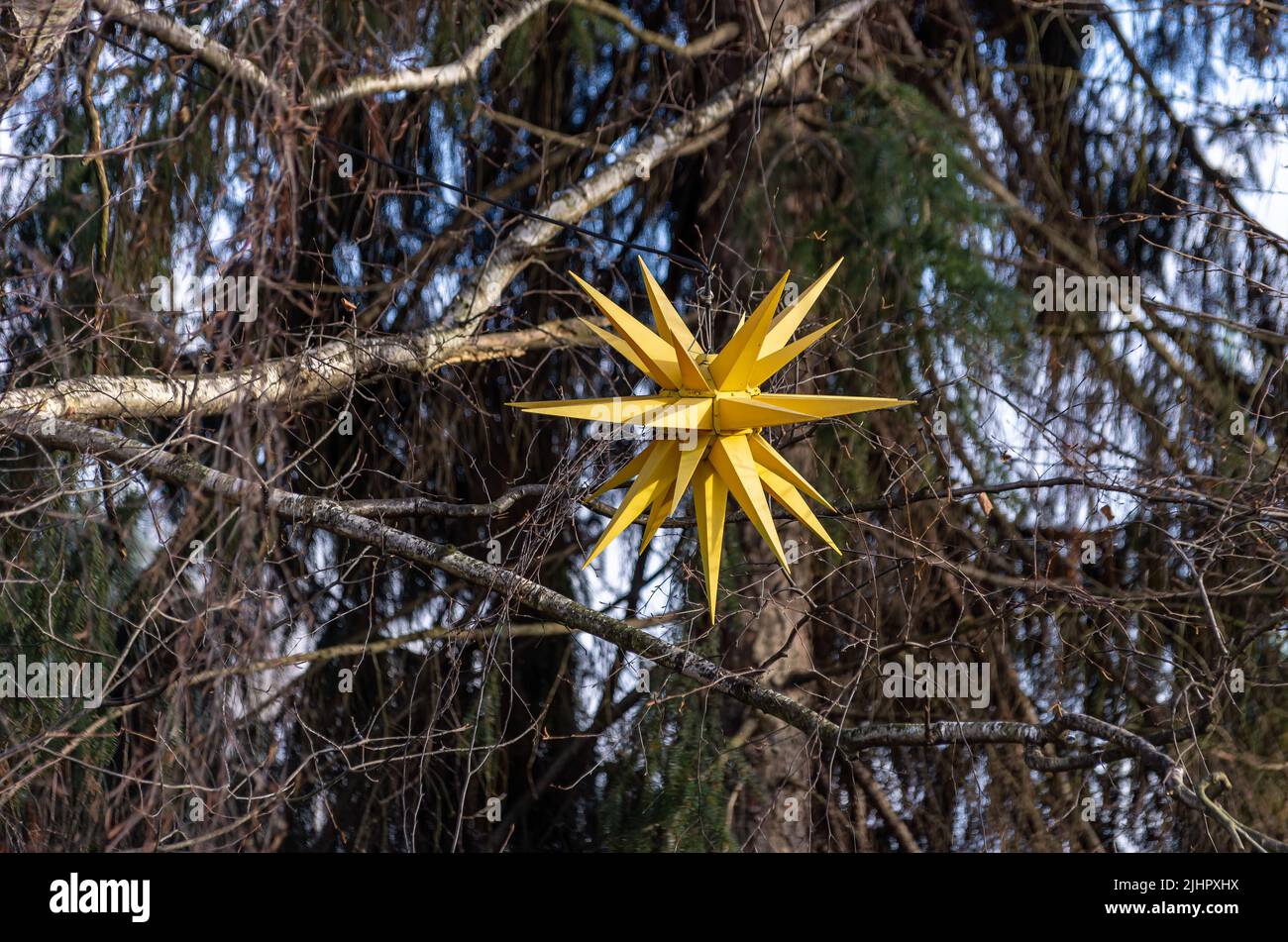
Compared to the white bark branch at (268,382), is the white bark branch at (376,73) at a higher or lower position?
higher

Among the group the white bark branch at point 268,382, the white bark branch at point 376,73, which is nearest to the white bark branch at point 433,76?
the white bark branch at point 376,73

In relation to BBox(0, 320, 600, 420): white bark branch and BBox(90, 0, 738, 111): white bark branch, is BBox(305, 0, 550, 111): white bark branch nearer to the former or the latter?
BBox(90, 0, 738, 111): white bark branch

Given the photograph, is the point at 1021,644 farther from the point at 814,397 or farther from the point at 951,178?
the point at 814,397

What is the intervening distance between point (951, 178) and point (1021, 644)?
1.58 m

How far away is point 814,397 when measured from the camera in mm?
2293

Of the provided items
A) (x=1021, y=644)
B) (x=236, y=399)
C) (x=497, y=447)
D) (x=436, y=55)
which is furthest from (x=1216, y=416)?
(x=236, y=399)

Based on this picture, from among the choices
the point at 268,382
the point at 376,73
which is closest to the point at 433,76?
the point at 376,73

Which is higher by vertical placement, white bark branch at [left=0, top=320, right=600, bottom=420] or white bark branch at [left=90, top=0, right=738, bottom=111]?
white bark branch at [left=90, top=0, right=738, bottom=111]

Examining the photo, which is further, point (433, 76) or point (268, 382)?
point (433, 76)

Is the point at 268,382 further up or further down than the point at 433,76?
further down

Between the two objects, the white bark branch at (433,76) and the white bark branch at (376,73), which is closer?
the white bark branch at (376,73)

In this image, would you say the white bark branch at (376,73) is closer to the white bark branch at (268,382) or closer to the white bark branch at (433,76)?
the white bark branch at (433,76)

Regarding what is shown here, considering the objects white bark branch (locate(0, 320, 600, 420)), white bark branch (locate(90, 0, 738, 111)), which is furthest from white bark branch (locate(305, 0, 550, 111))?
white bark branch (locate(0, 320, 600, 420))

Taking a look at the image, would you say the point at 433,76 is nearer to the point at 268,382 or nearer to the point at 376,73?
the point at 376,73
